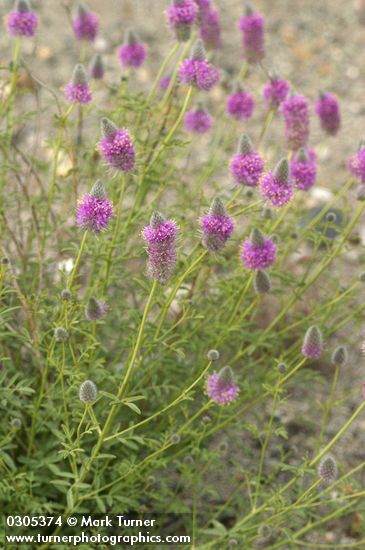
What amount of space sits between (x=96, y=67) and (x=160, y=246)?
1758mm

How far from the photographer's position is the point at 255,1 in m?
8.73

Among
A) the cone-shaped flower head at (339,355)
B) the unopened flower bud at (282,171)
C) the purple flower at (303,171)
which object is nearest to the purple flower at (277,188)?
the unopened flower bud at (282,171)

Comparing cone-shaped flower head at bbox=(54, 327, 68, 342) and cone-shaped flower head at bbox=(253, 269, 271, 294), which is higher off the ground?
cone-shaped flower head at bbox=(253, 269, 271, 294)

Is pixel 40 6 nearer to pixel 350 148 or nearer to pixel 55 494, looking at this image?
pixel 350 148

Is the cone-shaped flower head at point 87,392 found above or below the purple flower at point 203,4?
below

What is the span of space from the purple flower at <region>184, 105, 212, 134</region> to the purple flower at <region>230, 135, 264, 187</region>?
3.00 feet

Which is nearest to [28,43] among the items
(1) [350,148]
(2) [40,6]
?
(2) [40,6]

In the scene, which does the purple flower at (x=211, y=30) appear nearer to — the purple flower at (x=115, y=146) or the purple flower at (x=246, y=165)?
the purple flower at (x=246, y=165)

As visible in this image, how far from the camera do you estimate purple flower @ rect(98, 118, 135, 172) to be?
2.94 m

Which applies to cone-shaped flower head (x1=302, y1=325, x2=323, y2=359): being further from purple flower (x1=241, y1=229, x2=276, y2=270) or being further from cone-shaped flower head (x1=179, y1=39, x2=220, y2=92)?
cone-shaped flower head (x1=179, y1=39, x2=220, y2=92)

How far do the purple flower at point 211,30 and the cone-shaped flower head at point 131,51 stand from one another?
0.36 m

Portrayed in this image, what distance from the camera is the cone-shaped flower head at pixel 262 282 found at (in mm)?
3223

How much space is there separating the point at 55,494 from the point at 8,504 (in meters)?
0.24

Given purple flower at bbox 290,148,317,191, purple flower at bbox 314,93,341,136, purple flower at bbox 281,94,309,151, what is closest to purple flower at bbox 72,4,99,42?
purple flower at bbox 281,94,309,151
